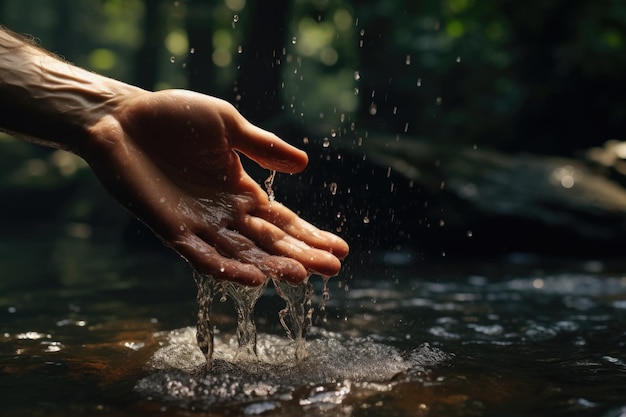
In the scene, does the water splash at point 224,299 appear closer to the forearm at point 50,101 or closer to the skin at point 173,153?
the skin at point 173,153

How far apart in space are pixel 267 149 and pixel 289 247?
48 cm

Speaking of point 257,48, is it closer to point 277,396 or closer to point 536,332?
point 536,332

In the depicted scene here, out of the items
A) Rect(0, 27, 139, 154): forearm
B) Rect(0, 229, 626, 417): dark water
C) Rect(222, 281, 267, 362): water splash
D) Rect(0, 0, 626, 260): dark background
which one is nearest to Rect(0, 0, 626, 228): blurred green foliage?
Rect(0, 0, 626, 260): dark background

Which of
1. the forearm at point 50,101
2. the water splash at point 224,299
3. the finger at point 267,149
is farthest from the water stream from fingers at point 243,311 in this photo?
the forearm at point 50,101

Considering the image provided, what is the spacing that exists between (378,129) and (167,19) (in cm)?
781

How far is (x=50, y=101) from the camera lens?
3402 millimetres

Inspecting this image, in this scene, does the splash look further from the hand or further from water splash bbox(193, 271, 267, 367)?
the hand

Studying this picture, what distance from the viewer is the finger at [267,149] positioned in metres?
3.34

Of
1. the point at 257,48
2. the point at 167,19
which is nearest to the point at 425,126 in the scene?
the point at 257,48

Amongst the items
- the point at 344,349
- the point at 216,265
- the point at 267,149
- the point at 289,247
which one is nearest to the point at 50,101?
the point at 267,149

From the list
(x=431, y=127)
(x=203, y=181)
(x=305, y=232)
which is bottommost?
(x=305, y=232)

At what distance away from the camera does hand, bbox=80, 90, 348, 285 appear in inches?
122

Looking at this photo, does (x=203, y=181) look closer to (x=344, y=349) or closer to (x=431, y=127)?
(x=344, y=349)

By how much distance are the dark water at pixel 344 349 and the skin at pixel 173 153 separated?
1.79 feet
